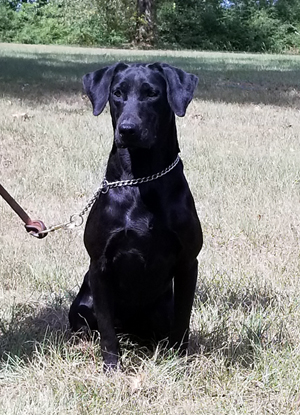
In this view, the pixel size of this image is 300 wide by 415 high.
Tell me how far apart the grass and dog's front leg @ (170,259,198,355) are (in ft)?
0.34

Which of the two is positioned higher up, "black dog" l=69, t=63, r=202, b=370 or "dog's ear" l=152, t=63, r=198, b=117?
"dog's ear" l=152, t=63, r=198, b=117

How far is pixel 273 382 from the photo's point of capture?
2.37m

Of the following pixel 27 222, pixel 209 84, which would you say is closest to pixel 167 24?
pixel 209 84

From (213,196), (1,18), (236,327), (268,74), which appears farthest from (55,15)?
(236,327)

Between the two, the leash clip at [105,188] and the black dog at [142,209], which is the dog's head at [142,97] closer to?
the black dog at [142,209]

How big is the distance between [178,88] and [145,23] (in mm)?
29440

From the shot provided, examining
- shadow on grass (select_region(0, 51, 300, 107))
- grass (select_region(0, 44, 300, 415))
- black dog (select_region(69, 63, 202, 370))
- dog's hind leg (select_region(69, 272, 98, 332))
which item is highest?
black dog (select_region(69, 63, 202, 370))

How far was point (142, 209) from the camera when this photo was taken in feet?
7.57

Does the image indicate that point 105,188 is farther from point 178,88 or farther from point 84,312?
point 84,312

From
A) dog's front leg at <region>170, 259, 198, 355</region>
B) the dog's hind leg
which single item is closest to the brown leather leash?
the dog's hind leg

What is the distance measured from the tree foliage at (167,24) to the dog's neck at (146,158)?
2906 centimetres

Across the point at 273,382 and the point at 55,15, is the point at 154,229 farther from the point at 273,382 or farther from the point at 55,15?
the point at 55,15

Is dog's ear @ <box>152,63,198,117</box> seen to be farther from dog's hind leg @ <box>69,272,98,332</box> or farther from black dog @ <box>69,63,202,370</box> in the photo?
dog's hind leg @ <box>69,272,98,332</box>

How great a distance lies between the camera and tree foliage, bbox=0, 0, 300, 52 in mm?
31328
